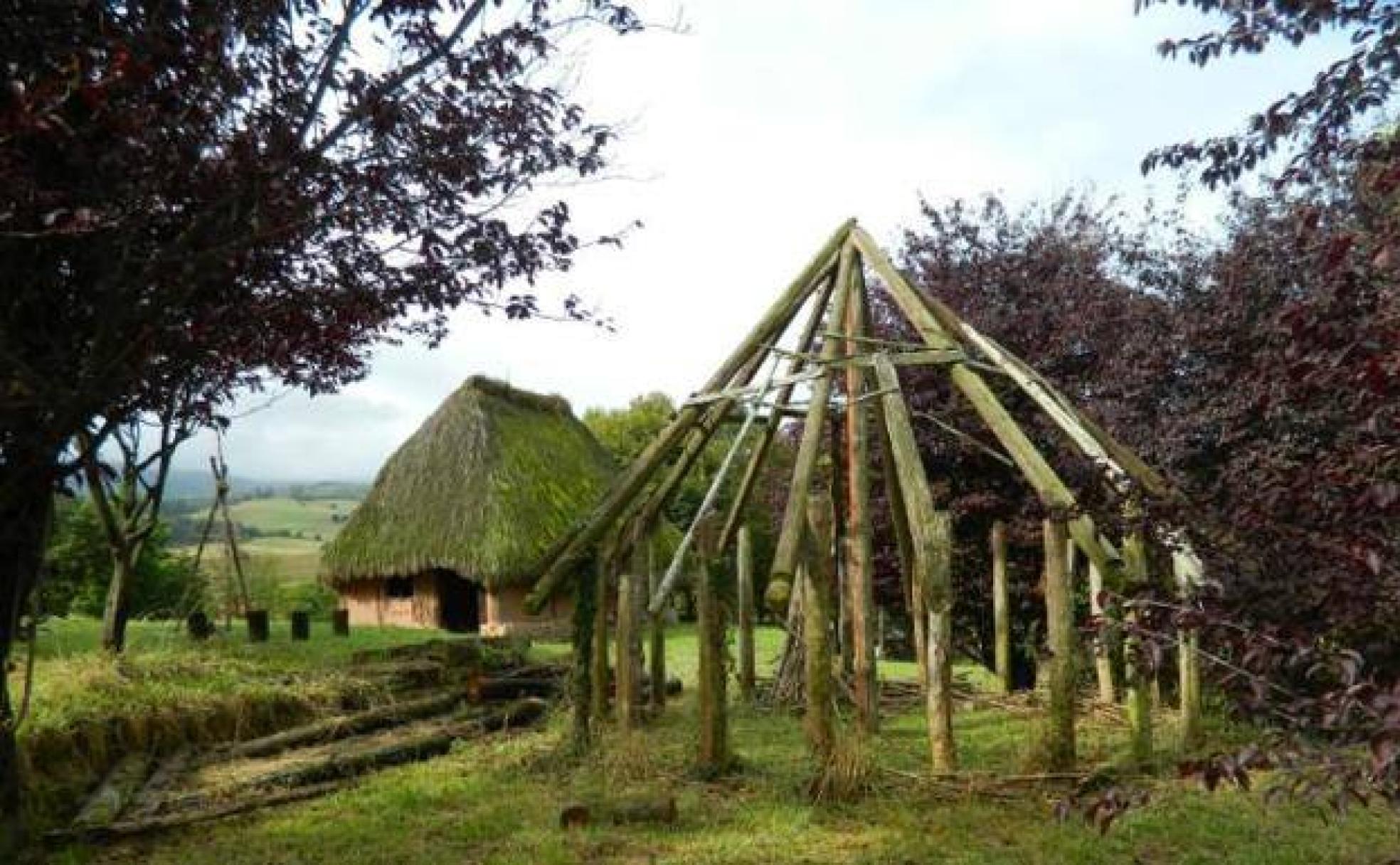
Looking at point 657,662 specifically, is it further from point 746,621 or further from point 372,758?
point 372,758

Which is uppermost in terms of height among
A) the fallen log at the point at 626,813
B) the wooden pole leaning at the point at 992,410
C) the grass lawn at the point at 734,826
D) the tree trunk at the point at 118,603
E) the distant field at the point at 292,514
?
the distant field at the point at 292,514

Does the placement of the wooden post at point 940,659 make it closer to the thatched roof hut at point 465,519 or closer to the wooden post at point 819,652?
the wooden post at point 819,652

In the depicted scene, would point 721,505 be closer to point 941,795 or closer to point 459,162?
point 941,795

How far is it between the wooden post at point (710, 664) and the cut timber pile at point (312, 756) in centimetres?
260

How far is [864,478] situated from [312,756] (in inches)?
189

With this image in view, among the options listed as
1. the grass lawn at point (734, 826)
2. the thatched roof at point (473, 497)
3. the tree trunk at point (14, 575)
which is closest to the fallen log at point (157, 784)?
the grass lawn at point (734, 826)

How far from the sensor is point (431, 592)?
20.1m

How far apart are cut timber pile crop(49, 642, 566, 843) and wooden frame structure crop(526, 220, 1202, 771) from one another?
1.73m

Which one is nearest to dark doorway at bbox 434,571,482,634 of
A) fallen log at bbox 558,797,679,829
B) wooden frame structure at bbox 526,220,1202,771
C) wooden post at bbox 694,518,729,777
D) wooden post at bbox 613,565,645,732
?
wooden frame structure at bbox 526,220,1202,771

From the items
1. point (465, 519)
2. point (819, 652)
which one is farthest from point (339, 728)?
point (465, 519)

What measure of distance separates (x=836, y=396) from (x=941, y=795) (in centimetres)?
454

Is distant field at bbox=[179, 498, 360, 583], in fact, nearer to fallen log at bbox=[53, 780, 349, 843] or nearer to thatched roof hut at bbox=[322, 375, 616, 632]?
thatched roof hut at bbox=[322, 375, 616, 632]

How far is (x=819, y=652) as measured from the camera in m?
6.45

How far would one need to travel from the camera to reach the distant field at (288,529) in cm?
2742
